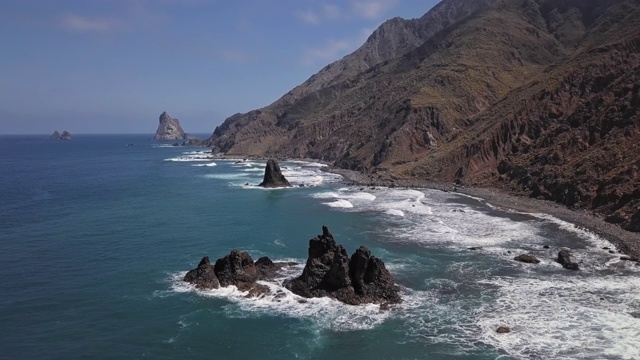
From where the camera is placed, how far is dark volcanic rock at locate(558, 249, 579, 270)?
55.6m

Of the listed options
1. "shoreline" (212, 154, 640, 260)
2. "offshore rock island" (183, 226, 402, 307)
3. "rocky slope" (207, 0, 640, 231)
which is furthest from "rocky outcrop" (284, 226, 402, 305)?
"rocky slope" (207, 0, 640, 231)

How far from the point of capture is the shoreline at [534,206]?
65.2 metres

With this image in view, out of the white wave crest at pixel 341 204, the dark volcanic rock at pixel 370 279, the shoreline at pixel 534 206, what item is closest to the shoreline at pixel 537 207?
the shoreline at pixel 534 206

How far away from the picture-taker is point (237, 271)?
172 ft

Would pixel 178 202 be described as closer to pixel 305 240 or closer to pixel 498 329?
pixel 305 240

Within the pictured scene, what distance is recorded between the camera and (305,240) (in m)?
71.4

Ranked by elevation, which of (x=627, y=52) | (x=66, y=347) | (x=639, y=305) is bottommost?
(x=66, y=347)

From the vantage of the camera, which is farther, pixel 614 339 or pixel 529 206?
pixel 529 206

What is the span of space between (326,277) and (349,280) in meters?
2.29

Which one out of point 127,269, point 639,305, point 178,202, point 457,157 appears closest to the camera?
point 639,305

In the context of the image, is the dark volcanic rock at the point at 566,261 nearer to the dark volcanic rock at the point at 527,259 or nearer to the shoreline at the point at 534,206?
the dark volcanic rock at the point at 527,259

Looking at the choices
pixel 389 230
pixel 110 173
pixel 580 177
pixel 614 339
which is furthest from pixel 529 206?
pixel 110 173

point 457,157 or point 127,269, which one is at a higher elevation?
point 457,157

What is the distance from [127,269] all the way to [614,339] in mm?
46966
